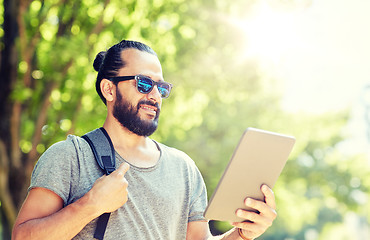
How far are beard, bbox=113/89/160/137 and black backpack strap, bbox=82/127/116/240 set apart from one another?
140mm

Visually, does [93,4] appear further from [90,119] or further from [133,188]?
[133,188]

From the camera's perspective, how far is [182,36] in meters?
9.16

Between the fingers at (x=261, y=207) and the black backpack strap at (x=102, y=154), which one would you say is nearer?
the black backpack strap at (x=102, y=154)

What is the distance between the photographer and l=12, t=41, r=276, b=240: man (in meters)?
2.06

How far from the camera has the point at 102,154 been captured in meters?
2.33

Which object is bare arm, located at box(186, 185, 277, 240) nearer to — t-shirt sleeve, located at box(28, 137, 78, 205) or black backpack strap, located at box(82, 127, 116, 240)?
black backpack strap, located at box(82, 127, 116, 240)

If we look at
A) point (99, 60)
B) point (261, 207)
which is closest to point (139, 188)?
point (261, 207)

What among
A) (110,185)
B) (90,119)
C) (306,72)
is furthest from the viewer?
(306,72)

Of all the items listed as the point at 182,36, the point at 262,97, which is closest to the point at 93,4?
the point at 182,36

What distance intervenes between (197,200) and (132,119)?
0.60 metres

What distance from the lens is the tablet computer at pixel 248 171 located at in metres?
2.23

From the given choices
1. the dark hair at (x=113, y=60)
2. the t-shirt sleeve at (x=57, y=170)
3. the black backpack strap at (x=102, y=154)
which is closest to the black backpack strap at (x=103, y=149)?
the black backpack strap at (x=102, y=154)

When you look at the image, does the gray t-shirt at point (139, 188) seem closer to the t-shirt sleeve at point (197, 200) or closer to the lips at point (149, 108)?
the t-shirt sleeve at point (197, 200)

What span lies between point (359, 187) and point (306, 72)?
435 centimetres
